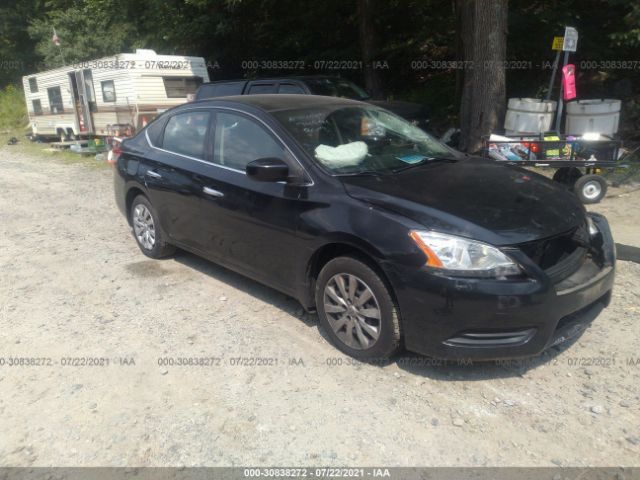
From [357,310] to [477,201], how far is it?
1.03 metres

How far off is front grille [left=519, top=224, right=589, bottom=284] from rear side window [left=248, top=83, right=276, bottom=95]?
335 inches

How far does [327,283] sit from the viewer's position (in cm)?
367

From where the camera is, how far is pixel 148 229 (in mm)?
5699

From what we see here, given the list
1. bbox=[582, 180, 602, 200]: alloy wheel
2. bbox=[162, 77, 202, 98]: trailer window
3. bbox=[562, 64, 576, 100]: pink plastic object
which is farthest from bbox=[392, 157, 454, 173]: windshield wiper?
bbox=[162, 77, 202, 98]: trailer window

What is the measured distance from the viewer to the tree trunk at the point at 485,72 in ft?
30.8

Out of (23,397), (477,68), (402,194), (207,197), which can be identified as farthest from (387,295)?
(477,68)

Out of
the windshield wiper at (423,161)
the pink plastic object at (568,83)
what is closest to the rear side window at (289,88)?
the pink plastic object at (568,83)

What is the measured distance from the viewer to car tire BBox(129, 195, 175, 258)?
5.50 meters

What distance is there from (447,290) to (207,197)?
232 cm

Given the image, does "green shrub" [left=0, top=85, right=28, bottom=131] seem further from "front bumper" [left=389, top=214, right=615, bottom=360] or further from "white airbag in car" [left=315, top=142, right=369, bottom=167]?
"front bumper" [left=389, top=214, right=615, bottom=360]

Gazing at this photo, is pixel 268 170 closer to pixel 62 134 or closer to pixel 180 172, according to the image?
pixel 180 172

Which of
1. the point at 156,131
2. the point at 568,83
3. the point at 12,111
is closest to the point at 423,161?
the point at 156,131

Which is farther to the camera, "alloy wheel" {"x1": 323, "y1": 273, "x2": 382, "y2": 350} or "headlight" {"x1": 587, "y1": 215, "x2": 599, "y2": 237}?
"headlight" {"x1": 587, "y1": 215, "x2": 599, "y2": 237}

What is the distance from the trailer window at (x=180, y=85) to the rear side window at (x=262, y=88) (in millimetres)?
4466
